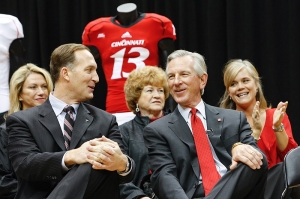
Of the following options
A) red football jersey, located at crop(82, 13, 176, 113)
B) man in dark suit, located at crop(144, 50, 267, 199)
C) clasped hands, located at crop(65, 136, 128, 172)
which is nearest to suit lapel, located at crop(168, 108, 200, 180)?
man in dark suit, located at crop(144, 50, 267, 199)

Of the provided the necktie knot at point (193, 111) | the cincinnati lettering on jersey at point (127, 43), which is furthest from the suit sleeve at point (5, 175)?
the cincinnati lettering on jersey at point (127, 43)

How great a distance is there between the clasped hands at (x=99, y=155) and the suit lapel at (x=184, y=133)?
0.45 m

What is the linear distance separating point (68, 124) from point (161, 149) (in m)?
0.56

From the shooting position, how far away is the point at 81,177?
3432 millimetres

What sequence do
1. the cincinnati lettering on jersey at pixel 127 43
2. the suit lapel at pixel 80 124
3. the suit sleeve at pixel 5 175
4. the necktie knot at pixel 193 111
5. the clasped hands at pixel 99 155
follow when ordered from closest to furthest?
the clasped hands at pixel 99 155, the suit lapel at pixel 80 124, the necktie knot at pixel 193 111, the suit sleeve at pixel 5 175, the cincinnati lettering on jersey at pixel 127 43

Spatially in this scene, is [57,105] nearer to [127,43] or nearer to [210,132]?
[210,132]

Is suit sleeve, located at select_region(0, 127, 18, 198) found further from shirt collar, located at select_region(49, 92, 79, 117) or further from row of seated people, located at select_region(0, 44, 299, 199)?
shirt collar, located at select_region(49, 92, 79, 117)

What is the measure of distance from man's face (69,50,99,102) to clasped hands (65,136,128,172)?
17.2 inches

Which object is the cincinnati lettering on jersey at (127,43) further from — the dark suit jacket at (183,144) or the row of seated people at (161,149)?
the dark suit jacket at (183,144)

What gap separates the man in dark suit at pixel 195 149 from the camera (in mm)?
3469

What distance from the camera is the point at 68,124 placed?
12.4 feet

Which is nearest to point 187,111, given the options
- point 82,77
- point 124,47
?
point 82,77

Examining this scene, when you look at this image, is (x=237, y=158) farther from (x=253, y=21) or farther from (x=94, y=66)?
(x=253, y=21)

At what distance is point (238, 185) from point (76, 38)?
3.55m
